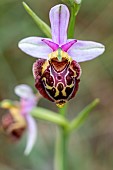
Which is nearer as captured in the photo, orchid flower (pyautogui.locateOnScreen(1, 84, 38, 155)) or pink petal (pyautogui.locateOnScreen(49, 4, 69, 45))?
pink petal (pyautogui.locateOnScreen(49, 4, 69, 45))

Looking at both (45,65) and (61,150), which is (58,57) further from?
(61,150)

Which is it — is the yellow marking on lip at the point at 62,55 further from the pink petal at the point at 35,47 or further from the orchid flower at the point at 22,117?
the orchid flower at the point at 22,117

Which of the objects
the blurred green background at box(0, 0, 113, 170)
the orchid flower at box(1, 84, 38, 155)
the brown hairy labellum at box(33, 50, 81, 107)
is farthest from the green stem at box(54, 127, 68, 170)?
the blurred green background at box(0, 0, 113, 170)

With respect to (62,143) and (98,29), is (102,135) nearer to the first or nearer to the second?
(98,29)

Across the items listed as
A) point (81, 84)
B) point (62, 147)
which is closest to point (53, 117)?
point (62, 147)

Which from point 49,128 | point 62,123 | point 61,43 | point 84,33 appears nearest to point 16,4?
point 84,33

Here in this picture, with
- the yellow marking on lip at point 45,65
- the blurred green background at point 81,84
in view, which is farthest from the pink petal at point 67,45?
the blurred green background at point 81,84

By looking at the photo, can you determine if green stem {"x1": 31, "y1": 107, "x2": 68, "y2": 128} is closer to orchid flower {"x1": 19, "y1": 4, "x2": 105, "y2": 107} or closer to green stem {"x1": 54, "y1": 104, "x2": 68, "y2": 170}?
green stem {"x1": 54, "y1": 104, "x2": 68, "y2": 170}
